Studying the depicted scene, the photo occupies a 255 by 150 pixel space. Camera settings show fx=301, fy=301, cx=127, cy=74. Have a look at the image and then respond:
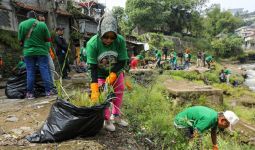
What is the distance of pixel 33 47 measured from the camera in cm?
547

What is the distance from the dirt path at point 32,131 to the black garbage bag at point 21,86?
514 mm

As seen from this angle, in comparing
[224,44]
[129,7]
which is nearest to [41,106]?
[129,7]

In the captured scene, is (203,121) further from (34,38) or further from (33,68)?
(34,38)

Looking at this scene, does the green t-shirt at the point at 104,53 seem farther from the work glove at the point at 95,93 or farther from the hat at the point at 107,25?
the work glove at the point at 95,93

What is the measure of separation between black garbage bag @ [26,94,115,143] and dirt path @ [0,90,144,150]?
79 mm

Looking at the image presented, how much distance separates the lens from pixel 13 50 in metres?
14.4

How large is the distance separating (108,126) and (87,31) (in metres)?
20.1

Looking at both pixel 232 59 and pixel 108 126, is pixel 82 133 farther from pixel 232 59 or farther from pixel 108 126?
pixel 232 59

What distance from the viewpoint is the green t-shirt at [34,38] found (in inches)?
215

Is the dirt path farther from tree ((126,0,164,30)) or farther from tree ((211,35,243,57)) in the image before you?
tree ((211,35,243,57))

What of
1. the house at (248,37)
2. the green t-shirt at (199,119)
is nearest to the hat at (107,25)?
the green t-shirt at (199,119)

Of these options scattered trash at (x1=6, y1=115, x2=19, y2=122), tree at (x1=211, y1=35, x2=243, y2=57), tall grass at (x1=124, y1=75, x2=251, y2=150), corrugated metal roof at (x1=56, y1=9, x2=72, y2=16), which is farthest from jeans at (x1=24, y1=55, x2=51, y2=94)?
tree at (x1=211, y1=35, x2=243, y2=57)

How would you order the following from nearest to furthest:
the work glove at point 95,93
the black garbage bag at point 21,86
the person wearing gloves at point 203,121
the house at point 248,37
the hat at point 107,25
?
the work glove at point 95,93
the hat at point 107,25
the person wearing gloves at point 203,121
the black garbage bag at point 21,86
the house at point 248,37

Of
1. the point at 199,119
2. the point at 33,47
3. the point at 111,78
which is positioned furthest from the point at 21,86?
the point at 199,119
